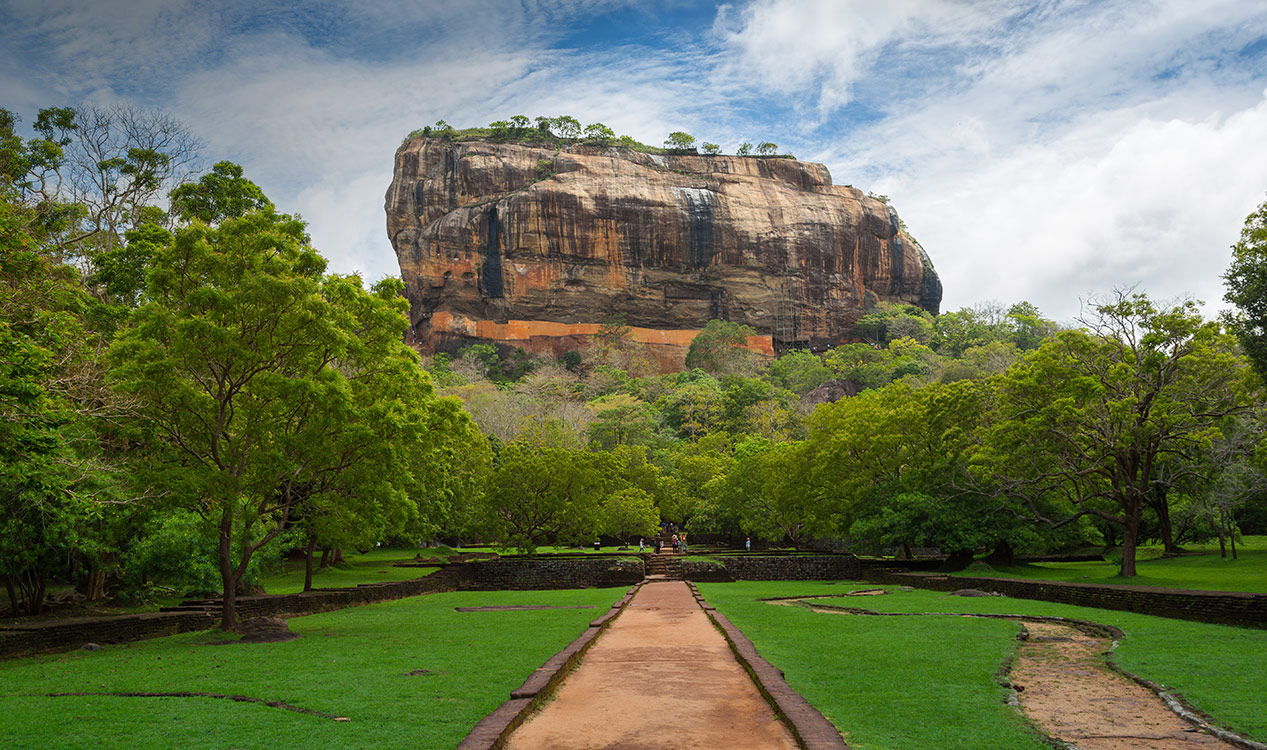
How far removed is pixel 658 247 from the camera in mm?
93875

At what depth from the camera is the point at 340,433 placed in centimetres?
1341

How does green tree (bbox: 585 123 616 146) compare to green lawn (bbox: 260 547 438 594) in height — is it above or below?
above

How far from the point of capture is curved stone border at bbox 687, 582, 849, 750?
564cm

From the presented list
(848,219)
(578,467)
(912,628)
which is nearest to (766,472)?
(578,467)

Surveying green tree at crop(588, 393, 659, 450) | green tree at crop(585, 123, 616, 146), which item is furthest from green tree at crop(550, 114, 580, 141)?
green tree at crop(588, 393, 659, 450)

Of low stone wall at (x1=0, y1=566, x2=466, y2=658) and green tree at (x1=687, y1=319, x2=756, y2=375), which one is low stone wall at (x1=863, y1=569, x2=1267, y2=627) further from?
green tree at (x1=687, y1=319, x2=756, y2=375)

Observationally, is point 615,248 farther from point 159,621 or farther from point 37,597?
point 159,621

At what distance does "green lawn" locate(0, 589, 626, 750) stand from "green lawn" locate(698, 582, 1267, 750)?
3.15 m

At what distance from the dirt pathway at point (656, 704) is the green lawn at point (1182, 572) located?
40.5ft

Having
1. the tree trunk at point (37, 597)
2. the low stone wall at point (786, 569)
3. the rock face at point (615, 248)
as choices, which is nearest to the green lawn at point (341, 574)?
the tree trunk at point (37, 597)

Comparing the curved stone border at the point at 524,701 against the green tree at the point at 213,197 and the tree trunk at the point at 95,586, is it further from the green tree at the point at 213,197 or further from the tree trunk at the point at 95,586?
the green tree at the point at 213,197

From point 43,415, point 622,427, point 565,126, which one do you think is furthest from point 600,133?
point 43,415

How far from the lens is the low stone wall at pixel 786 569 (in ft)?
90.8

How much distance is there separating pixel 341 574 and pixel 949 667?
21.6 meters
